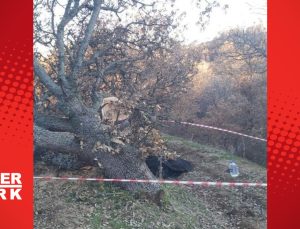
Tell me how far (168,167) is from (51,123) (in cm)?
432

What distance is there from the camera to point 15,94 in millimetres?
5875

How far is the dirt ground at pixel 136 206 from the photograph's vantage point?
7.79 m

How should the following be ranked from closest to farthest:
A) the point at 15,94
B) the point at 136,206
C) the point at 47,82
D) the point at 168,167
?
1. the point at 15,94
2. the point at 136,206
3. the point at 47,82
4. the point at 168,167

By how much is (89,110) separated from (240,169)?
7.06 m

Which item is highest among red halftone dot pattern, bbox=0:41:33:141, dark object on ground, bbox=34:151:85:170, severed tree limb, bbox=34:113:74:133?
red halftone dot pattern, bbox=0:41:33:141

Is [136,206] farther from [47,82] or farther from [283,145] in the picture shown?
[283,145]

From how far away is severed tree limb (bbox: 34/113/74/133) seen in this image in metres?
9.18

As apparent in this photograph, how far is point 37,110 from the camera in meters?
9.59

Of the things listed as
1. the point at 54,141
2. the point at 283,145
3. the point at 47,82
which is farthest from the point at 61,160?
the point at 283,145

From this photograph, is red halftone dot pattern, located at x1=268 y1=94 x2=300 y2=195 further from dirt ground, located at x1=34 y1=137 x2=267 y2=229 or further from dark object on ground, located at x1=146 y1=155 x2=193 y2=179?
dark object on ground, located at x1=146 y1=155 x2=193 y2=179

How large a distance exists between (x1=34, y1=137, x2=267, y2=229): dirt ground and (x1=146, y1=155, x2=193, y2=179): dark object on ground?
1.46m

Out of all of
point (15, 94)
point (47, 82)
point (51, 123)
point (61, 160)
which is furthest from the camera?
point (61, 160)

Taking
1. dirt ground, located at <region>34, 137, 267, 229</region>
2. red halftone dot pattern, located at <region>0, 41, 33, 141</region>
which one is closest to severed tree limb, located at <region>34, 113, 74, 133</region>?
dirt ground, located at <region>34, 137, 267, 229</region>

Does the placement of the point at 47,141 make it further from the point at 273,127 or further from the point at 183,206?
the point at 273,127
